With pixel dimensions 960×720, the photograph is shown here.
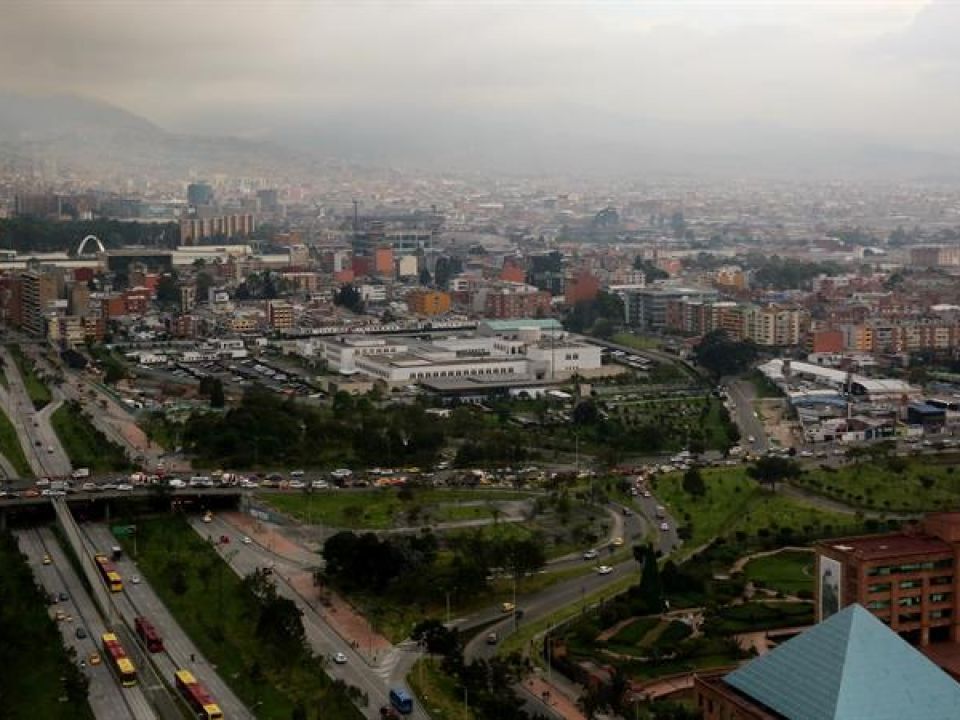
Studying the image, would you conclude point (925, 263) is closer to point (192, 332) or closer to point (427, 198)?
point (192, 332)

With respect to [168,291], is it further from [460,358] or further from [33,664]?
[33,664]

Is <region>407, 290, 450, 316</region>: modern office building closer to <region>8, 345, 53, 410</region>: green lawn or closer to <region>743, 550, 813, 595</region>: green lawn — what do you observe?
<region>8, 345, 53, 410</region>: green lawn

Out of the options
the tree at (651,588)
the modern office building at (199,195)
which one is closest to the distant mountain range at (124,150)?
the modern office building at (199,195)

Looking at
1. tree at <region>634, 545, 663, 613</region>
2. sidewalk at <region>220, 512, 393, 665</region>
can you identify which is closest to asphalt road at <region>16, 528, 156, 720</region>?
sidewalk at <region>220, 512, 393, 665</region>

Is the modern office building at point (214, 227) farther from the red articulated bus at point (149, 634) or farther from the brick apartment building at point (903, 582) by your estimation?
the brick apartment building at point (903, 582)

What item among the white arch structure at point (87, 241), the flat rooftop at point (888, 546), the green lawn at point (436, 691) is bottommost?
the green lawn at point (436, 691)

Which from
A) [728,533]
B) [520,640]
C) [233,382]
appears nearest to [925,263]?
[233,382]
